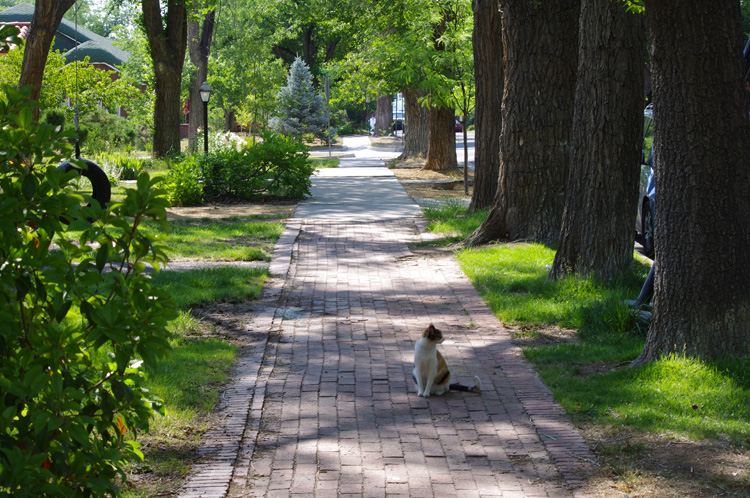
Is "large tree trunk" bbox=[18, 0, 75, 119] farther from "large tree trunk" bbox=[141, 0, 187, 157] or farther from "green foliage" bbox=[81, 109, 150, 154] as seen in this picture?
"green foliage" bbox=[81, 109, 150, 154]

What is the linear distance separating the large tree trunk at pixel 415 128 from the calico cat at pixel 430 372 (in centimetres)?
2404

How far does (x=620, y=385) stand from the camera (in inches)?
224

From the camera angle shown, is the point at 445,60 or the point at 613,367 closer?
the point at 613,367

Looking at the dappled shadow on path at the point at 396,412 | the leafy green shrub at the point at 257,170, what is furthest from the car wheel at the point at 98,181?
the leafy green shrub at the point at 257,170

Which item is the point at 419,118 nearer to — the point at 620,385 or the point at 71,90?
the point at 71,90

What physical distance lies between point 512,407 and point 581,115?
4.33 metres

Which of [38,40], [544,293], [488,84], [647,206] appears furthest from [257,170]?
[544,293]

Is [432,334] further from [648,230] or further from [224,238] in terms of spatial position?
[224,238]

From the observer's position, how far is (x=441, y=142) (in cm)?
2594

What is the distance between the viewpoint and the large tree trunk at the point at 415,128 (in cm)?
2953

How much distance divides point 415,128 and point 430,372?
1005 inches

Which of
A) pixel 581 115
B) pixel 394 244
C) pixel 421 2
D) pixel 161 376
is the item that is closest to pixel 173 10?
pixel 421 2

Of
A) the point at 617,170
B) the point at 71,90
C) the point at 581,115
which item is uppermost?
the point at 71,90

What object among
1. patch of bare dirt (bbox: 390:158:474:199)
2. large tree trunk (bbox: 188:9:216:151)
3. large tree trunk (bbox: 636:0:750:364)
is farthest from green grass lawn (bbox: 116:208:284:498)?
large tree trunk (bbox: 188:9:216:151)
